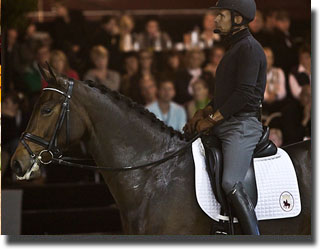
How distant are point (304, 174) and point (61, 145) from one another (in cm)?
163

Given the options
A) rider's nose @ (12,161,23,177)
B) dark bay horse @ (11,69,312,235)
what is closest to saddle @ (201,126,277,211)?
dark bay horse @ (11,69,312,235)

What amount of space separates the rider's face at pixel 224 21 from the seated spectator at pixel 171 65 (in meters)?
2.91

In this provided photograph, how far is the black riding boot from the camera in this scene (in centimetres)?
475

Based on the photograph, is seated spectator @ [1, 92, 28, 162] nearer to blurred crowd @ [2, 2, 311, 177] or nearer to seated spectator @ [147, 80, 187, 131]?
blurred crowd @ [2, 2, 311, 177]

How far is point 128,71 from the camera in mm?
8031

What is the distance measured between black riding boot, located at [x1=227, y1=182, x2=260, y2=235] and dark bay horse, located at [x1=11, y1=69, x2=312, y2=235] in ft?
0.39

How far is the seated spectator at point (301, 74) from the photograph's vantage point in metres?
7.36

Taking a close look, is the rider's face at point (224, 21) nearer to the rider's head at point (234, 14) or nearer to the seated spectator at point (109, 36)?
the rider's head at point (234, 14)

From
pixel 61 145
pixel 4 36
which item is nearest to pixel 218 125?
pixel 61 145

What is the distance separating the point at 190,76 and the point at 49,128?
337cm

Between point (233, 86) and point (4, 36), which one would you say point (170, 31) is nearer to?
point (4, 36)

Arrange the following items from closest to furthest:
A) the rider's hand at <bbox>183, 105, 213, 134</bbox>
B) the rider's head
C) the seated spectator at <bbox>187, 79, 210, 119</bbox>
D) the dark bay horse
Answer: the dark bay horse
the rider's head
the rider's hand at <bbox>183, 105, 213, 134</bbox>
the seated spectator at <bbox>187, 79, 210, 119</bbox>

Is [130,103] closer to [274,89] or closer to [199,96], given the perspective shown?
[199,96]

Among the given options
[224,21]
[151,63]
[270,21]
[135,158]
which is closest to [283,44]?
[270,21]
